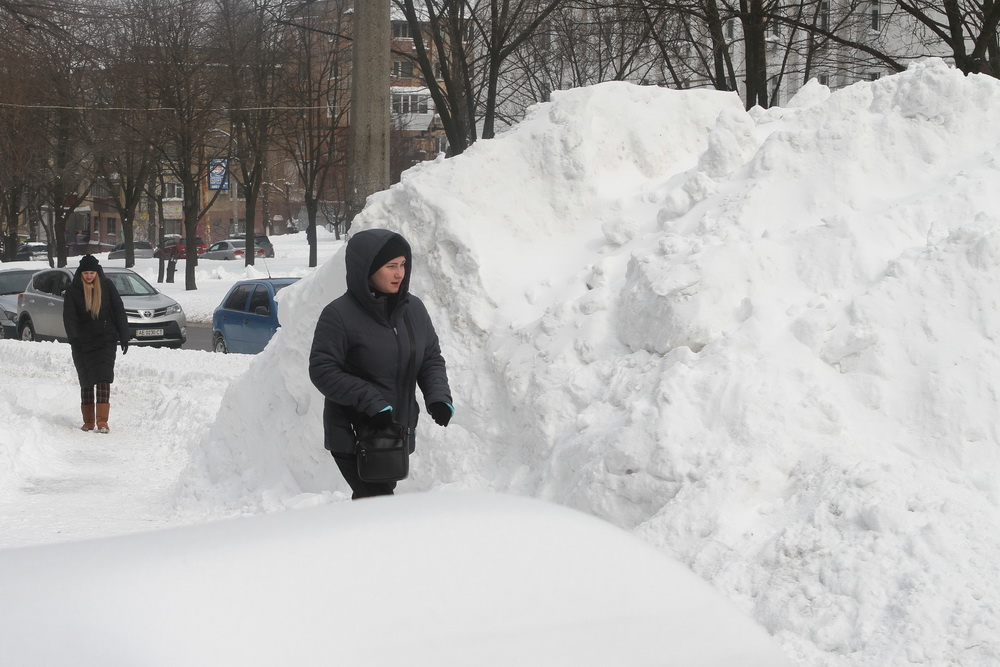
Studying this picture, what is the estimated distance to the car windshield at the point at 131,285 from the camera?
21.1 metres

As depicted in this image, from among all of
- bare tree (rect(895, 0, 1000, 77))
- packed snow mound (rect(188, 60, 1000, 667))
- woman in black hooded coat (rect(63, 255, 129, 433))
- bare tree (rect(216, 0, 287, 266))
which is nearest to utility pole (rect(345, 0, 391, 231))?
packed snow mound (rect(188, 60, 1000, 667))

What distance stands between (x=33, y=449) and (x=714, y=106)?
20.2ft

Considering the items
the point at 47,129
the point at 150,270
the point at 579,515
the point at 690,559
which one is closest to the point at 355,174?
Result: the point at 690,559

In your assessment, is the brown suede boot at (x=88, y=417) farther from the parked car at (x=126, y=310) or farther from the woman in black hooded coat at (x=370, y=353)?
the parked car at (x=126, y=310)

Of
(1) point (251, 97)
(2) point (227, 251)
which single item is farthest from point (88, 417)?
(2) point (227, 251)

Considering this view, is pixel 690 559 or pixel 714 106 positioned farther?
pixel 714 106

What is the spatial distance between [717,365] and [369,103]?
15.8 feet

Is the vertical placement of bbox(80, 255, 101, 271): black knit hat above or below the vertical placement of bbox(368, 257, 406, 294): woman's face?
below

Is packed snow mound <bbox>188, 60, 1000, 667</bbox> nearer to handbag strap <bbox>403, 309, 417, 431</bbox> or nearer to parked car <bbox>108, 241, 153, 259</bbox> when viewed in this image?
handbag strap <bbox>403, 309, 417, 431</bbox>

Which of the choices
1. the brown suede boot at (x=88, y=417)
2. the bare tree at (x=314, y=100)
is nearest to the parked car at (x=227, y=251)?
the bare tree at (x=314, y=100)

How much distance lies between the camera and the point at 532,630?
1796mm

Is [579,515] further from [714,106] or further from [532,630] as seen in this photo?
[714,106]

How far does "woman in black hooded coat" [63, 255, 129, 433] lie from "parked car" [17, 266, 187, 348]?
30.8ft

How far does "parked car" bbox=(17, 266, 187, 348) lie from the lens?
19922mm
